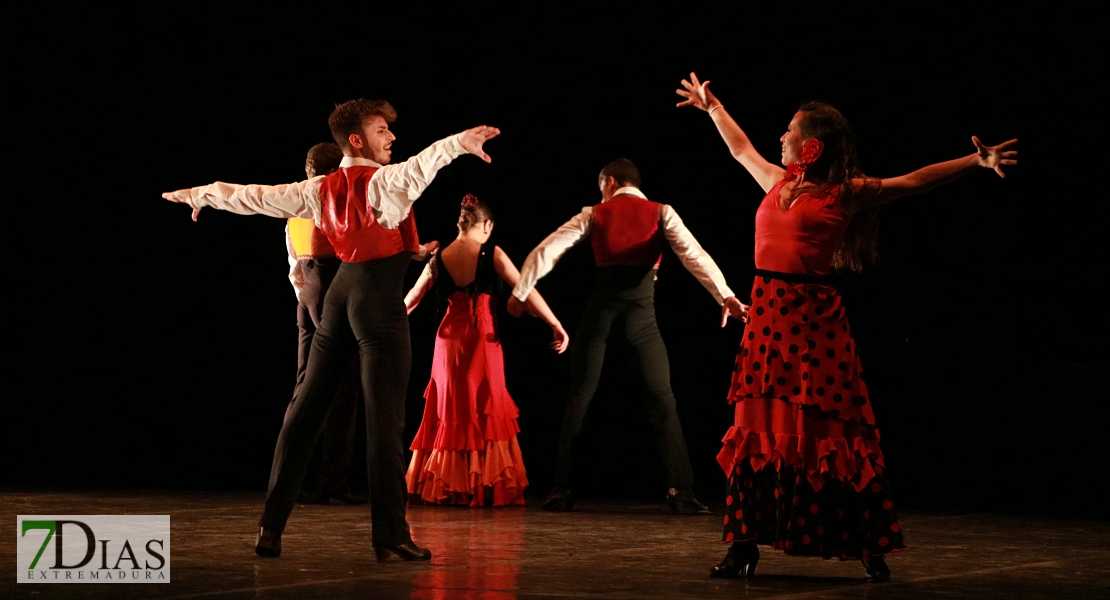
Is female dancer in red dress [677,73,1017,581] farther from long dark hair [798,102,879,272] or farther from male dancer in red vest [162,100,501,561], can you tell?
male dancer in red vest [162,100,501,561]

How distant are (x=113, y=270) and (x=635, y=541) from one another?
4.93 metres

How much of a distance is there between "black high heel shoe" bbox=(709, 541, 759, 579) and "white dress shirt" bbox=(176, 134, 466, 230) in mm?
1269

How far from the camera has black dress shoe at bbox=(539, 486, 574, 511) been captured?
5.67m

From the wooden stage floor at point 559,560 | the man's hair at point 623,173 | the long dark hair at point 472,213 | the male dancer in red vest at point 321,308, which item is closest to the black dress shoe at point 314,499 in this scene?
the male dancer in red vest at point 321,308

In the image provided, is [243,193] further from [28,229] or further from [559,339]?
[28,229]

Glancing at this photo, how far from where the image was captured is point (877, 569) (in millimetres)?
3529

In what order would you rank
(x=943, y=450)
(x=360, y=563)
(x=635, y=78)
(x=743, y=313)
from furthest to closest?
(x=635, y=78), (x=943, y=450), (x=743, y=313), (x=360, y=563)

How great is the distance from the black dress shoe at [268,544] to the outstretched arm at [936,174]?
1926mm

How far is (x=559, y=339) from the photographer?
5.95 m

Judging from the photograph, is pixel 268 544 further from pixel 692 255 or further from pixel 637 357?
pixel 692 255

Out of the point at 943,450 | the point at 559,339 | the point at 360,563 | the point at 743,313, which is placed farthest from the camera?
the point at 943,450

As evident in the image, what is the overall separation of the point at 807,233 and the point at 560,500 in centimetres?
243

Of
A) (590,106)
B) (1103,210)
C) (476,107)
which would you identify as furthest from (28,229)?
(1103,210)

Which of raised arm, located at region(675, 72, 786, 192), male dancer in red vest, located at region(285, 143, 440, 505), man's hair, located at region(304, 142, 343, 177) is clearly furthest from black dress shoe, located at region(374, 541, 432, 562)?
man's hair, located at region(304, 142, 343, 177)
